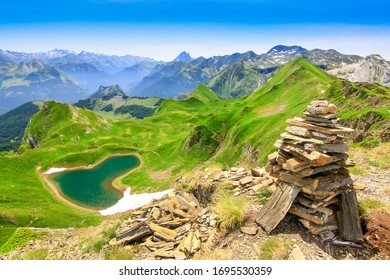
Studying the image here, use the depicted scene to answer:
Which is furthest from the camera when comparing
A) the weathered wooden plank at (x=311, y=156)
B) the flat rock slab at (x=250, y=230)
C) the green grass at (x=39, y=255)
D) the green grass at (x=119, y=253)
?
the green grass at (x=39, y=255)

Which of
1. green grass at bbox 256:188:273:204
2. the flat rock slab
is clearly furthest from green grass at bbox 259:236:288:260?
green grass at bbox 256:188:273:204

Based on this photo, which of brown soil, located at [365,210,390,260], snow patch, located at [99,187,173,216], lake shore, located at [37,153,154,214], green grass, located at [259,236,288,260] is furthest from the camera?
lake shore, located at [37,153,154,214]

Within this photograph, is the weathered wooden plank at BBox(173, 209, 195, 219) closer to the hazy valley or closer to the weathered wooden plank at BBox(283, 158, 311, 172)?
the hazy valley

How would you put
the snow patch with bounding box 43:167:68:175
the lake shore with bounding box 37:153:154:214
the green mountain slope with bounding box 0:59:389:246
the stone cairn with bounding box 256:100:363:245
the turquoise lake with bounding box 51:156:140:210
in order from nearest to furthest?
1. the stone cairn with bounding box 256:100:363:245
2. the green mountain slope with bounding box 0:59:389:246
3. the lake shore with bounding box 37:153:154:214
4. the turquoise lake with bounding box 51:156:140:210
5. the snow patch with bounding box 43:167:68:175

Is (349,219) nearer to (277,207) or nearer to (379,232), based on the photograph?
(379,232)

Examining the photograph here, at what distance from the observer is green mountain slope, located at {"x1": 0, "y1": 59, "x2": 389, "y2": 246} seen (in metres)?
65.6

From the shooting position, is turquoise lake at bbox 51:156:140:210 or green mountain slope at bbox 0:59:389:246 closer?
green mountain slope at bbox 0:59:389:246

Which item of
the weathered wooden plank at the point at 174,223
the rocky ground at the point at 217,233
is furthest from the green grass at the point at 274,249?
the weathered wooden plank at the point at 174,223

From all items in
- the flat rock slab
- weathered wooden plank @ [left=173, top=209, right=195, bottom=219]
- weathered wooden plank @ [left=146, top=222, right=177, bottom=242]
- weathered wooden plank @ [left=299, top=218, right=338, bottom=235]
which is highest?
weathered wooden plank @ [left=299, top=218, right=338, bottom=235]

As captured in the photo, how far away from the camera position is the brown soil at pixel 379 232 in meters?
11.9

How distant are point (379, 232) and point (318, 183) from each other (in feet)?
11.0

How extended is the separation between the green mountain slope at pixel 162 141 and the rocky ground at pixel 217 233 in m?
11.3

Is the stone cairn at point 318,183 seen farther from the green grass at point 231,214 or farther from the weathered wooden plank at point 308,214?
the green grass at point 231,214

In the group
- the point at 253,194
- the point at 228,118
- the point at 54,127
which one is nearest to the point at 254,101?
the point at 228,118
